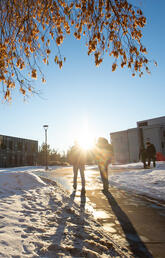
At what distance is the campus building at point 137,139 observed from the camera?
34750 millimetres

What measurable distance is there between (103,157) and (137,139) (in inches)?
1323

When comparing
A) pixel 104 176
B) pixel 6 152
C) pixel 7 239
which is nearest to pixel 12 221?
pixel 7 239

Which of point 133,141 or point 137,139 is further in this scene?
point 133,141

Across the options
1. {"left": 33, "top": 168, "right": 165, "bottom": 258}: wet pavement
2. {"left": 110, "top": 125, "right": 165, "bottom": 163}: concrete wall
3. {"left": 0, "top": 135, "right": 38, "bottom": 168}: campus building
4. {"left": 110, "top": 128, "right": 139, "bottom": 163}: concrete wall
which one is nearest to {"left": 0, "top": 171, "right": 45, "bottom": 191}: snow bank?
{"left": 33, "top": 168, "right": 165, "bottom": 258}: wet pavement

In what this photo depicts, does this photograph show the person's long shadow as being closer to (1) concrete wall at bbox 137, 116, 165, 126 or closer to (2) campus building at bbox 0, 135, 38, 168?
(2) campus building at bbox 0, 135, 38, 168

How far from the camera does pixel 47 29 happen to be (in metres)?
3.25

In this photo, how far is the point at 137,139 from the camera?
37.8 metres

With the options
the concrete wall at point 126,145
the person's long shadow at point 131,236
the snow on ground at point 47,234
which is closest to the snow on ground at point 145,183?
the person's long shadow at point 131,236

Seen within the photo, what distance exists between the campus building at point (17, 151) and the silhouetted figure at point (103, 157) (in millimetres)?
32167

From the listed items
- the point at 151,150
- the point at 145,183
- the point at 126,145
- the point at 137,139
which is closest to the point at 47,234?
the point at 145,183

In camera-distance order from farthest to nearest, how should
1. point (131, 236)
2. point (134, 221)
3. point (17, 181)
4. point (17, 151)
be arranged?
point (17, 151), point (17, 181), point (134, 221), point (131, 236)

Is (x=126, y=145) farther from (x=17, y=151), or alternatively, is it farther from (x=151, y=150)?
(x=151, y=150)

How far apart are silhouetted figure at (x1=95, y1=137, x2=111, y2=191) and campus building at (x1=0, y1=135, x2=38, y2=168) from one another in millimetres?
32167

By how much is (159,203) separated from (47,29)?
4.52 metres
